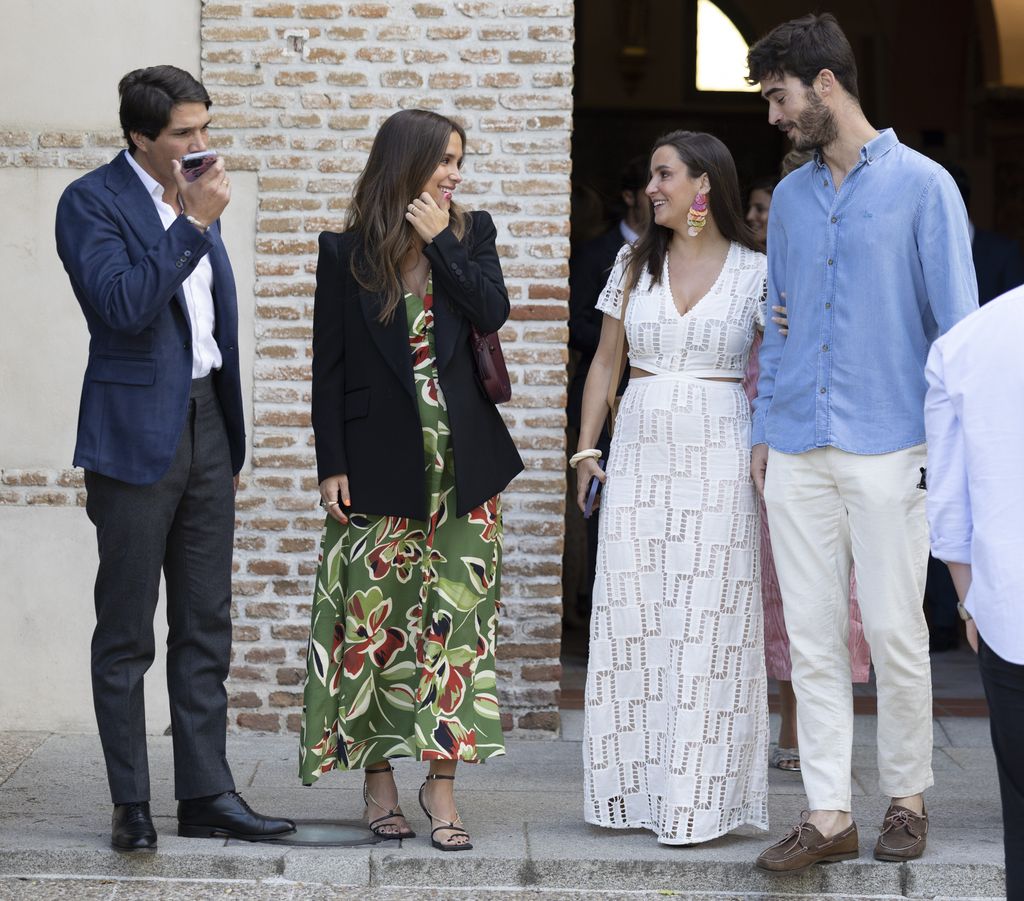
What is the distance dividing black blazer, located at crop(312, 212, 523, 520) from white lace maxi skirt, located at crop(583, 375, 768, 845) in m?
0.51

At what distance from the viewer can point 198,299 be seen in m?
4.81

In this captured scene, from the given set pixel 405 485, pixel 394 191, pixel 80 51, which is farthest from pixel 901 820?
pixel 80 51

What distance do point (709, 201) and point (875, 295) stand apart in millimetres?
716

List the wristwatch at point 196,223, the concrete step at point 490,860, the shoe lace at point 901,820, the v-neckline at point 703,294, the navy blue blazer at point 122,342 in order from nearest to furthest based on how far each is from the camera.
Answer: the wristwatch at point 196,223 < the navy blue blazer at point 122,342 < the concrete step at point 490,860 < the shoe lace at point 901,820 < the v-neckline at point 703,294

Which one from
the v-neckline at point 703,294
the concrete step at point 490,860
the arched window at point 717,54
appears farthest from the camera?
the arched window at point 717,54

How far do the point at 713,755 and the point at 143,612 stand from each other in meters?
1.71

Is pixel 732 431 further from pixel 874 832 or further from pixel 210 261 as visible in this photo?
pixel 210 261

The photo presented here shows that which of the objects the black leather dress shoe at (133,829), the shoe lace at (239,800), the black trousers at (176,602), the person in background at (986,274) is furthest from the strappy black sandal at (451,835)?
the person in background at (986,274)

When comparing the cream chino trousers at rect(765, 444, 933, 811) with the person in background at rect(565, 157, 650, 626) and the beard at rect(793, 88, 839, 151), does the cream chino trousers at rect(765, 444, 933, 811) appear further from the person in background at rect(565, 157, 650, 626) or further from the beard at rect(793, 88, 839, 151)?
the person in background at rect(565, 157, 650, 626)

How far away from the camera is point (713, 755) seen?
4883 mm

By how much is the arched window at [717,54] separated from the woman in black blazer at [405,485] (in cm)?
771

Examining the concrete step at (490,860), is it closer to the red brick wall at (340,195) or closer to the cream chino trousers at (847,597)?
the cream chino trousers at (847,597)

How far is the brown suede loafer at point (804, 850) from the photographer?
15.2ft

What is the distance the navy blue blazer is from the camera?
180 inches
